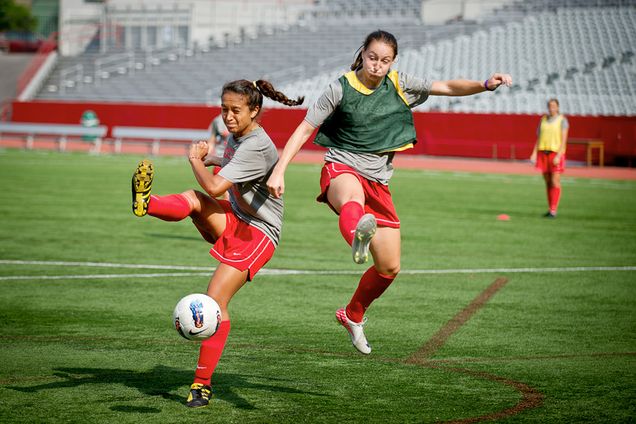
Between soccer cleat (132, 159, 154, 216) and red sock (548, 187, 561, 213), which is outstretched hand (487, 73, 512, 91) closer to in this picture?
soccer cleat (132, 159, 154, 216)

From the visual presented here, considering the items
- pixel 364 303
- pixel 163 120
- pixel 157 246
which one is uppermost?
pixel 364 303

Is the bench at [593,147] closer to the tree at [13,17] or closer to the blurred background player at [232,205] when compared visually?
the blurred background player at [232,205]

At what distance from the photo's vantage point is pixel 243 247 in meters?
6.29

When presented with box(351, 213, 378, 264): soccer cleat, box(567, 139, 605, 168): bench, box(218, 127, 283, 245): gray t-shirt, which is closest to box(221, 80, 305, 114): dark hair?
box(218, 127, 283, 245): gray t-shirt

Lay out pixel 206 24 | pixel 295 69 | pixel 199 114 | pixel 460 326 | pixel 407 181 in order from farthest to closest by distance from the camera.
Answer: pixel 206 24, pixel 295 69, pixel 199 114, pixel 407 181, pixel 460 326

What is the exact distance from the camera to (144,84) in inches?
1953

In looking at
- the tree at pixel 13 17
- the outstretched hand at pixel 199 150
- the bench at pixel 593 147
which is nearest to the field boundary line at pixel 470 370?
the outstretched hand at pixel 199 150

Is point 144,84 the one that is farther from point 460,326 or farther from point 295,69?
point 460,326

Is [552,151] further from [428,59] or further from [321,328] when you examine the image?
[428,59]

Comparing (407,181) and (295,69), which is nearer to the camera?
(407,181)

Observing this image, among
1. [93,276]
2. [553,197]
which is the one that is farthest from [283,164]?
[553,197]

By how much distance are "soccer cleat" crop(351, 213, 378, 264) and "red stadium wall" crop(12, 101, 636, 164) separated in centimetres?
2987

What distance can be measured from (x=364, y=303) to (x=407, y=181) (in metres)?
20.3

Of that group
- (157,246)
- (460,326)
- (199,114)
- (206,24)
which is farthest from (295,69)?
(460,326)
